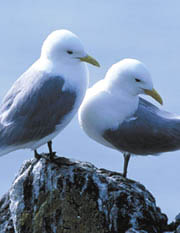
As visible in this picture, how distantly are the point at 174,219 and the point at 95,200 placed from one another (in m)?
1.33

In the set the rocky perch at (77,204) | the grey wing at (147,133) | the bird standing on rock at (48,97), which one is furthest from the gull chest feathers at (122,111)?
the rocky perch at (77,204)

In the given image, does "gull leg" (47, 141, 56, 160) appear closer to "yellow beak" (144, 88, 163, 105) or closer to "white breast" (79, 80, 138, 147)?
"white breast" (79, 80, 138, 147)

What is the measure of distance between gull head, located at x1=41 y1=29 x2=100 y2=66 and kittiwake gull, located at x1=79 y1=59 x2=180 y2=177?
67 centimetres

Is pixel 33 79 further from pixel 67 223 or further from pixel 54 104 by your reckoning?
pixel 67 223

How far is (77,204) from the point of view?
9758 millimetres

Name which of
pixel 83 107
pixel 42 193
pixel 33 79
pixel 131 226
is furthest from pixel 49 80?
pixel 131 226

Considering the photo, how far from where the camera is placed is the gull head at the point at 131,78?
10086 millimetres

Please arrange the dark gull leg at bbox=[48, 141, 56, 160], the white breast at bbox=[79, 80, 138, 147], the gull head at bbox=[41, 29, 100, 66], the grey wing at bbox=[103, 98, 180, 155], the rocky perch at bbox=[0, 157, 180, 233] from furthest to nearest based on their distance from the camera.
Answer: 1. the grey wing at bbox=[103, 98, 180, 155]
2. the white breast at bbox=[79, 80, 138, 147]
3. the dark gull leg at bbox=[48, 141, 56, 160]
4. the rocky perch at bbox=[0, 157, 180, 233]
5. the gull head at bbox=[41, 29, 100, 66]

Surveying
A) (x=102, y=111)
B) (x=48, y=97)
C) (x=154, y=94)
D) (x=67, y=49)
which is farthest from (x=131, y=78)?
(x=48, y=97)

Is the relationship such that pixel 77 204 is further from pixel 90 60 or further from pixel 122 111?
pixel 90 60

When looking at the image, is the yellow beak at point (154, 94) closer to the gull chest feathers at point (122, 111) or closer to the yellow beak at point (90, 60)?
the gull chest feathers at point (122, 111)

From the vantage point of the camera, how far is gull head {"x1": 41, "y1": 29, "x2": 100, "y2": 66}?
9.59 m

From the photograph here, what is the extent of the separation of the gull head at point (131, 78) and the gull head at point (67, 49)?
1.96 ft

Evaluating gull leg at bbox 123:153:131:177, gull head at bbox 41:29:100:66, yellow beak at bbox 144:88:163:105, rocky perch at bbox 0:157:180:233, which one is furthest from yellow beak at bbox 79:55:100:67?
gull leg at bbox 123:153:131:177
